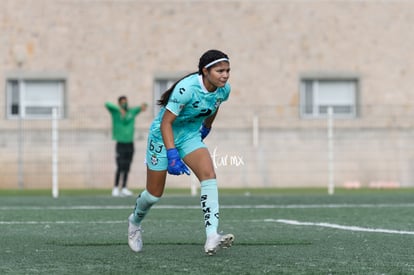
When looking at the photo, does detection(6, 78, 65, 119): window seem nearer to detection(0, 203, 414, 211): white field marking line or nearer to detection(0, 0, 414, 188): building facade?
detection(0, 0, 414, 188): building facade

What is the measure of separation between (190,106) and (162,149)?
1.53ft

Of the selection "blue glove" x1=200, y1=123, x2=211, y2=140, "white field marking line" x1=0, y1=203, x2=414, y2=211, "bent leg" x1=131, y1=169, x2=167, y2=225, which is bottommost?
"white field marking line" x1=0, y1=203, x2=414, y2=211

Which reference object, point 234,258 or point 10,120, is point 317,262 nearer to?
point 234,258

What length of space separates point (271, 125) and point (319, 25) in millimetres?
3268

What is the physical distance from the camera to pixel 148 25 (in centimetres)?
3328

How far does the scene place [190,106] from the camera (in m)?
10.1

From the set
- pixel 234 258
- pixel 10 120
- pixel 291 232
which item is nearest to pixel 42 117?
pixel 10 120

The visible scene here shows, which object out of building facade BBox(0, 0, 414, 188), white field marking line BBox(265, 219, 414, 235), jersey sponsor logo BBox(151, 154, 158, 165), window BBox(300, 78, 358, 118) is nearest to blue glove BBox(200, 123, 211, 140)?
jersey sponsor logo BBox(151, 154, 158, 165)

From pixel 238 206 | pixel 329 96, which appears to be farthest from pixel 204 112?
pixel 329 96

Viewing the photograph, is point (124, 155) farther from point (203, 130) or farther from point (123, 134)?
point (203, 130)

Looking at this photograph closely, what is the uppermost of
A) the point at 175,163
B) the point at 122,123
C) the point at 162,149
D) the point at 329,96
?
the point at 329,96

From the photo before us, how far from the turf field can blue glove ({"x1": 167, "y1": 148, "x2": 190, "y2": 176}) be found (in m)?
0.69

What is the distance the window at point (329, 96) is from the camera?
3391 cm

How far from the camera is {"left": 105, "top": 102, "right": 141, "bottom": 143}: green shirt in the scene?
24.2 meters
